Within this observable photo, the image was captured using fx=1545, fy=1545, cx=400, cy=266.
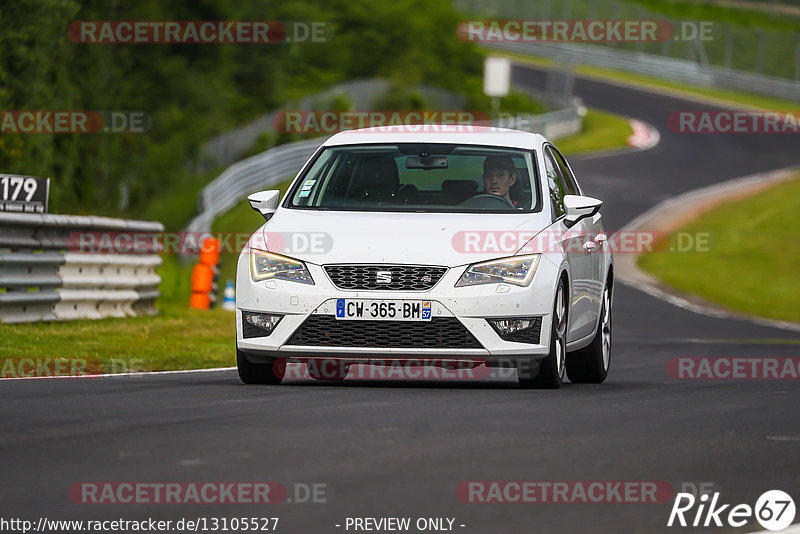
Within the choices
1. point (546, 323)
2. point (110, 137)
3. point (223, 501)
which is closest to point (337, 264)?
point (546, 323)

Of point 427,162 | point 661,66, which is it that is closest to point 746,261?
point 427,162

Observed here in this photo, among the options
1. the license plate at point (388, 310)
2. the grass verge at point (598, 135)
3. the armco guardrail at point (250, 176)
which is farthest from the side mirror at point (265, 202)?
the grass verge at point (598, 135)

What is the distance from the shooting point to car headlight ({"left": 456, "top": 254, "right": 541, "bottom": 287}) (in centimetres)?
938

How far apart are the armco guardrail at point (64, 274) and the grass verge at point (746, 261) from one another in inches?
373

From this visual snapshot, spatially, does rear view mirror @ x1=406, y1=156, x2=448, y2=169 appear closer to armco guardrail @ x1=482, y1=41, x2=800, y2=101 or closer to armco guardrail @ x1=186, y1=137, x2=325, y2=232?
armco guardrail @ x1=186, y1=137, x2=325, y2=232

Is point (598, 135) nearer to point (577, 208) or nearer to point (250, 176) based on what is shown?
point (250, 176)

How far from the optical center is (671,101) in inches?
2301

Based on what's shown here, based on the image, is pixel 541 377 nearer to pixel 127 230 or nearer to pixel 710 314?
pixel 127 230

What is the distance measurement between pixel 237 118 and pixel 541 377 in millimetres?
47689

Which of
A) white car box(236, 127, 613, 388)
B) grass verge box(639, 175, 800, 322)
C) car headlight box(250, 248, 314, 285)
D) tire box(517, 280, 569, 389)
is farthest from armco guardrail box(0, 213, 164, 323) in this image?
grass verge box(639, 175, 800, 322)

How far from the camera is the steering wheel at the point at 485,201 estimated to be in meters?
10.1

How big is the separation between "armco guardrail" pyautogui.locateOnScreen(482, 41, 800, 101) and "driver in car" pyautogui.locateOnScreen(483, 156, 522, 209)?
4636cm

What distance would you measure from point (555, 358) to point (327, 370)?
5.86 ft

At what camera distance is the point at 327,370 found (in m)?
10.7
